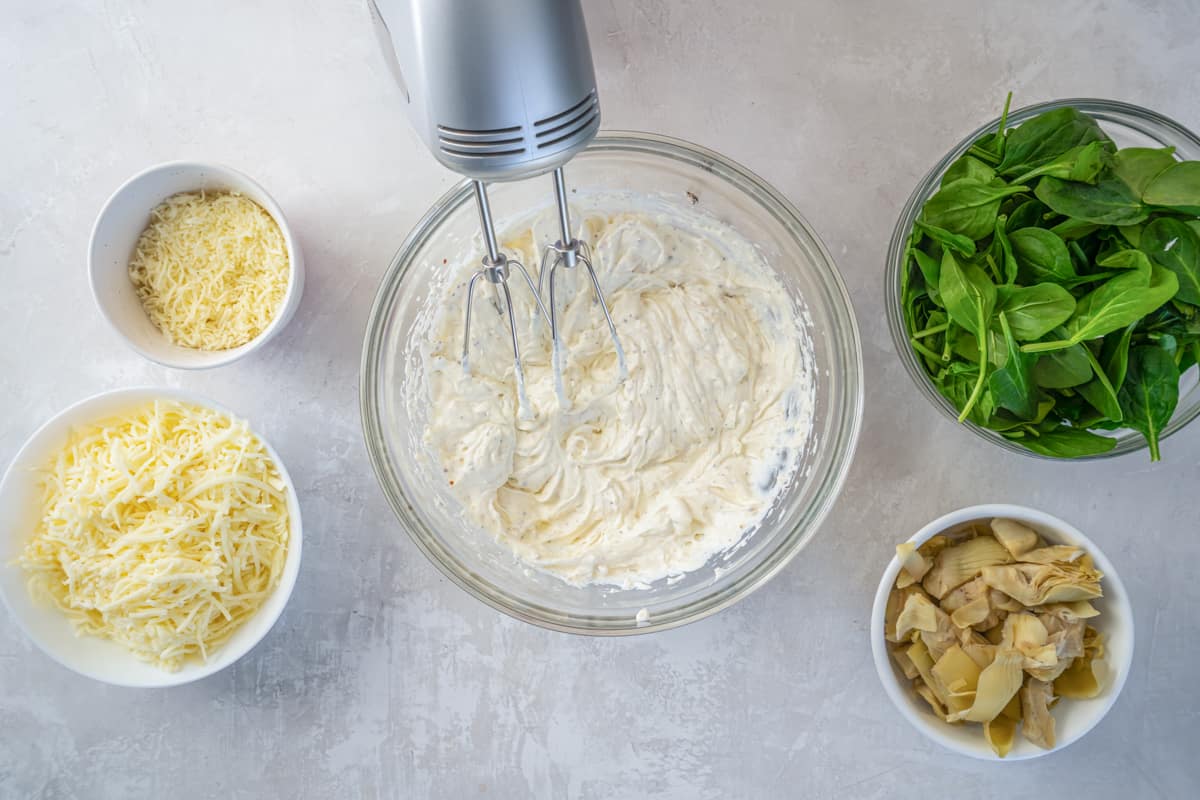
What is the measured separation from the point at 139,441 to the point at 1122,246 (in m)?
1.34

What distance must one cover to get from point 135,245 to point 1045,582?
1402 mm

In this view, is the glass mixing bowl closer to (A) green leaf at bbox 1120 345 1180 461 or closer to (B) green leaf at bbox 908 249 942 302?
(B) green leaf at bbox 908 249 942 302

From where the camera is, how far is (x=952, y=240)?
107cm

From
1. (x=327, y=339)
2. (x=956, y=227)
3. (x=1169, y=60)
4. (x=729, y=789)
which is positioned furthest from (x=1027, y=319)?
(x=327, y=339)

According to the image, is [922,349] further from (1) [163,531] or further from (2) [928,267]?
(1) [163,531]

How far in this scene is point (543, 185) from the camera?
1271mm

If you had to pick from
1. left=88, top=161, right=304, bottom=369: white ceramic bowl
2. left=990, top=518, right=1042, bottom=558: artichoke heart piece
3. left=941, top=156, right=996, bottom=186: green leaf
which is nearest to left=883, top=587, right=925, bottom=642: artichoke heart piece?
left=990, top=518, right=1042, bottom=558: artichoke heart piece

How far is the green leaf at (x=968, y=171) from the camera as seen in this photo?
3.54 ft

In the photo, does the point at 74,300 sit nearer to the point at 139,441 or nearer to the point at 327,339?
the point at 139,441

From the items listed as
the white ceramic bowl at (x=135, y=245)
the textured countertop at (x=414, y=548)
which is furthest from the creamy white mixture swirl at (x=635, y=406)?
the white ceramic bowl at (x=135, y=245)

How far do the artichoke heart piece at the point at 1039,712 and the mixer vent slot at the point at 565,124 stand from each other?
98cm

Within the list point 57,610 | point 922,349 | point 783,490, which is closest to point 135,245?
point 57,610

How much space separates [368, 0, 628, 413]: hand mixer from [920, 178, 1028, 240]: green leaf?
0.50 metres

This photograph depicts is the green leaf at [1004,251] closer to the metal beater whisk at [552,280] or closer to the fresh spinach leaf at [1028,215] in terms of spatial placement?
the fresh spinach leaf at [1028,215]
